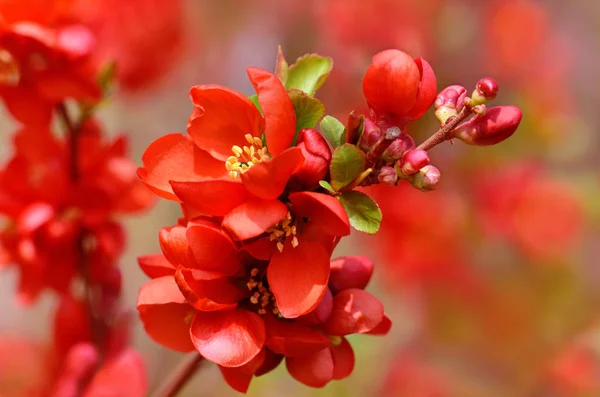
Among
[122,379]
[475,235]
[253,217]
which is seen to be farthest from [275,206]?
[475,235]

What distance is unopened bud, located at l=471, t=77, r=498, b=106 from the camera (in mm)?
268

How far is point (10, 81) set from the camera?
0.47 meters

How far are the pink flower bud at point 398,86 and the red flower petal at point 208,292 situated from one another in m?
0.11

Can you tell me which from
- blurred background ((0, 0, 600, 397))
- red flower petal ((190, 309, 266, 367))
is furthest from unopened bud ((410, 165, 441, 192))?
blurred background ((0, 0, 600, 397))

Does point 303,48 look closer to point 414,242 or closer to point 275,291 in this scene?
point 414,242

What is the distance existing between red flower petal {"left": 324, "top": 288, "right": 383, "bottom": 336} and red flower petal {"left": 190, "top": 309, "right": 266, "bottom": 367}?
38mm

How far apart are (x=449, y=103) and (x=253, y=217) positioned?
11 centimetres

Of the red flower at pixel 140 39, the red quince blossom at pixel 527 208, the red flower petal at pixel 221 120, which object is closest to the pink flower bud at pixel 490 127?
the red flower petal at pixel 221 120

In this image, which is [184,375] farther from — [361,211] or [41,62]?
[41,62]

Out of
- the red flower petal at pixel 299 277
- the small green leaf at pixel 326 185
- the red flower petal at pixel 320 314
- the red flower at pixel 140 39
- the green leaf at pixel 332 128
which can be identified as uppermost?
the green leaf at pixel 332 128

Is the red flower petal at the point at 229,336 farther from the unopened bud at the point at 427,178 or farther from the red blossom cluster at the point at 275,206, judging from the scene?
the unopened bud at the point at 427,178

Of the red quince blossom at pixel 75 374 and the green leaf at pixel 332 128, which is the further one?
the red quince blossom at pixel 75 374

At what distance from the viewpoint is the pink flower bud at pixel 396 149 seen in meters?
0.28

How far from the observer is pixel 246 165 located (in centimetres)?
32
